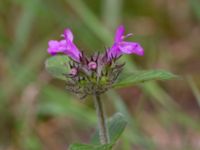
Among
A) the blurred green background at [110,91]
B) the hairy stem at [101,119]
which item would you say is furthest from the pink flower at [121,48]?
the blurred green background at [110,91]

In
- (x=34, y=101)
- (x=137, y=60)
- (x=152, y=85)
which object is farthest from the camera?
(x=137, y=60)

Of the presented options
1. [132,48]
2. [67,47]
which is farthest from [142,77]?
[67,47]

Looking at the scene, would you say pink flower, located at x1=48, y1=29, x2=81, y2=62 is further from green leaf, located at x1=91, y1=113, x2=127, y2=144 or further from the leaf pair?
green leaf, located at x1=91, y1=113, x2=127, y2=144

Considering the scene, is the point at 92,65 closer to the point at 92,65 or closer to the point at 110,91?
the point at 92,65

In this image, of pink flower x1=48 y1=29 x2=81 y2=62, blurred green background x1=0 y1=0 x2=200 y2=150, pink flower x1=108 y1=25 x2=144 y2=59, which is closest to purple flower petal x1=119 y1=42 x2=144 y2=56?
pink flower x1=108 y1=25 x2=144 y2=59

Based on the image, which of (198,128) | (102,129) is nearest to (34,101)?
(198,128)

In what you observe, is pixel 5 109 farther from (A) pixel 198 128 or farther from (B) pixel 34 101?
(A) pixel 198 128

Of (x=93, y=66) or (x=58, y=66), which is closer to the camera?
(x=93, y=66)

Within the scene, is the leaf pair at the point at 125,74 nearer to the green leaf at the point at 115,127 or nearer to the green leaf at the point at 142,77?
the green leaf at the point at 142,77
